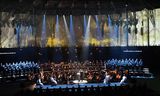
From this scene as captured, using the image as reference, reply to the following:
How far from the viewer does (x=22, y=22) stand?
29734mm

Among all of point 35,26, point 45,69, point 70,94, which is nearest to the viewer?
point 70,94

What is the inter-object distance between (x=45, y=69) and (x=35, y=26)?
11.2m

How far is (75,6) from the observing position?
96.3ft

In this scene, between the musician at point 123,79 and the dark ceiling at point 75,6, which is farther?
the dark ceiling at point 75,6

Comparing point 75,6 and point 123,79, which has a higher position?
point 75,6

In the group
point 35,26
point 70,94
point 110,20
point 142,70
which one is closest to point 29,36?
point 35,26

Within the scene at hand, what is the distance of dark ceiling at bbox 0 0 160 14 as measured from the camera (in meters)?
25.6

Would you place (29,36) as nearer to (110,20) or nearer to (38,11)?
(38,11)

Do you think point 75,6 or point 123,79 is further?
point 75,6

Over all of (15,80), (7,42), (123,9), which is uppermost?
(123,9)

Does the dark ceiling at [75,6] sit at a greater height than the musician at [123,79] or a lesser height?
greater

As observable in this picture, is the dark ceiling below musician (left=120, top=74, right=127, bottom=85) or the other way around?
the other way around

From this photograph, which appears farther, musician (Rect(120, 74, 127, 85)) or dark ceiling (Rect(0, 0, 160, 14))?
dark ceiling (Rect(0, 0, 160, 14))

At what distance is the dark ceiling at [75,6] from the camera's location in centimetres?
2564
